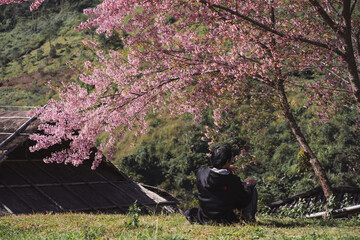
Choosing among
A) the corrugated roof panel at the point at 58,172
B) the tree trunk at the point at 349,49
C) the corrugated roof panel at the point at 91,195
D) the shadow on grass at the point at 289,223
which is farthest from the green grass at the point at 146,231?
the corrugated roof panel at the point at 58,172

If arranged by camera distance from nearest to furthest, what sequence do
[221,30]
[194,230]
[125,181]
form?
[194,230] → [221,30] → [125,181]

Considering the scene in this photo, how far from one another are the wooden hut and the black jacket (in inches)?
204

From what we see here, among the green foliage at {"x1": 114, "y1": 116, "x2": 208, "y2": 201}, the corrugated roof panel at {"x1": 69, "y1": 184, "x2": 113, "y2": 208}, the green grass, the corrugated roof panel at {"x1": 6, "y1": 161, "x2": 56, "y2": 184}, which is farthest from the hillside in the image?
the green grass

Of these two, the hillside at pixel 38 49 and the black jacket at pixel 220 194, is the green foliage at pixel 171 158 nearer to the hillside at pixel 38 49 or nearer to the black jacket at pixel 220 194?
the hillside at pixel 38 49

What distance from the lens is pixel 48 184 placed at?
43.0 feet

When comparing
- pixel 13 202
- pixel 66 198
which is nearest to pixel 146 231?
pixel 13 202

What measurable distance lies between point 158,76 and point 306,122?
895 inches

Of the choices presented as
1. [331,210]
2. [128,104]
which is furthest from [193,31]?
[331,210]

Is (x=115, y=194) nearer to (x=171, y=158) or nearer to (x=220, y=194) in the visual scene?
(x=220, y=194)

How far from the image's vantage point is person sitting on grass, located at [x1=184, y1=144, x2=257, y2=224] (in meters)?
6.14

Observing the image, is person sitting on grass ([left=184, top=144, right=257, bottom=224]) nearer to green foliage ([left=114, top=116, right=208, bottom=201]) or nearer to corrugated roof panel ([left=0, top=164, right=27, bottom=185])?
corrugated roof panel ([left=0, top=164, right=27, bottom=185])

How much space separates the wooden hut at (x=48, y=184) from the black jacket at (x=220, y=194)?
204 inches

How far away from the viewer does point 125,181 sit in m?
16.8

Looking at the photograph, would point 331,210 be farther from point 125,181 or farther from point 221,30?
point 125,181
